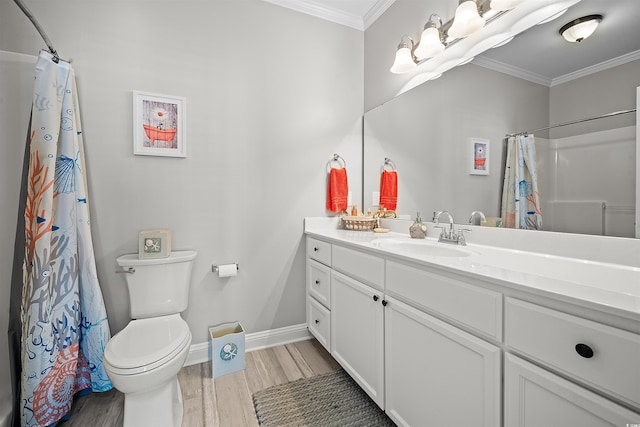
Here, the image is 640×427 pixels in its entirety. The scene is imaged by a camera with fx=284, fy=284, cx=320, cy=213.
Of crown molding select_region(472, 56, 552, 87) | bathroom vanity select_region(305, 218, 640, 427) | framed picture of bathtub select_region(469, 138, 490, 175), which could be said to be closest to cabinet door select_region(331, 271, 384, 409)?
bathroom vanity select_region(305, 218, 640, 427)

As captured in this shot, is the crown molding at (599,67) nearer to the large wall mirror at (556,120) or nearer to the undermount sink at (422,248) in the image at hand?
the large wall mirror at (556,120)

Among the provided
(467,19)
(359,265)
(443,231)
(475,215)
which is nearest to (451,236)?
(443,231)

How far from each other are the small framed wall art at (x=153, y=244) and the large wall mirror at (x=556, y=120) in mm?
1636

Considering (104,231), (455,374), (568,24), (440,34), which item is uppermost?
(440,34)

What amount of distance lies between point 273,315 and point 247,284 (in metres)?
0.32

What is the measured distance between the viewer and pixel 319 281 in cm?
197

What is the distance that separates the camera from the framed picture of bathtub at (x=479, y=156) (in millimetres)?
1458

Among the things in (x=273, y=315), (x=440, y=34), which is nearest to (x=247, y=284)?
(x=273, y=315)

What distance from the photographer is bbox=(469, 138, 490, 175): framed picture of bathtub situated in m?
1.46

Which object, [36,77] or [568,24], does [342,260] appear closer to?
[568,24]

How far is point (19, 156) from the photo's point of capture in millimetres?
1461

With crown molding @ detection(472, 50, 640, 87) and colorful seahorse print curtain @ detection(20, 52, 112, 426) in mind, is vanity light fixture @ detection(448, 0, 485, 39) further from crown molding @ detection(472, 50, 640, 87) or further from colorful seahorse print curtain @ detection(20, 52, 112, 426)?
colorful seahorse print curtain @ detection(20, 52, 112, 426)

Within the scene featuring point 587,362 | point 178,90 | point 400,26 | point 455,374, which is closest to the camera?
point 587,362

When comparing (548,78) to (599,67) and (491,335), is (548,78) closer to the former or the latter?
(599,67)
